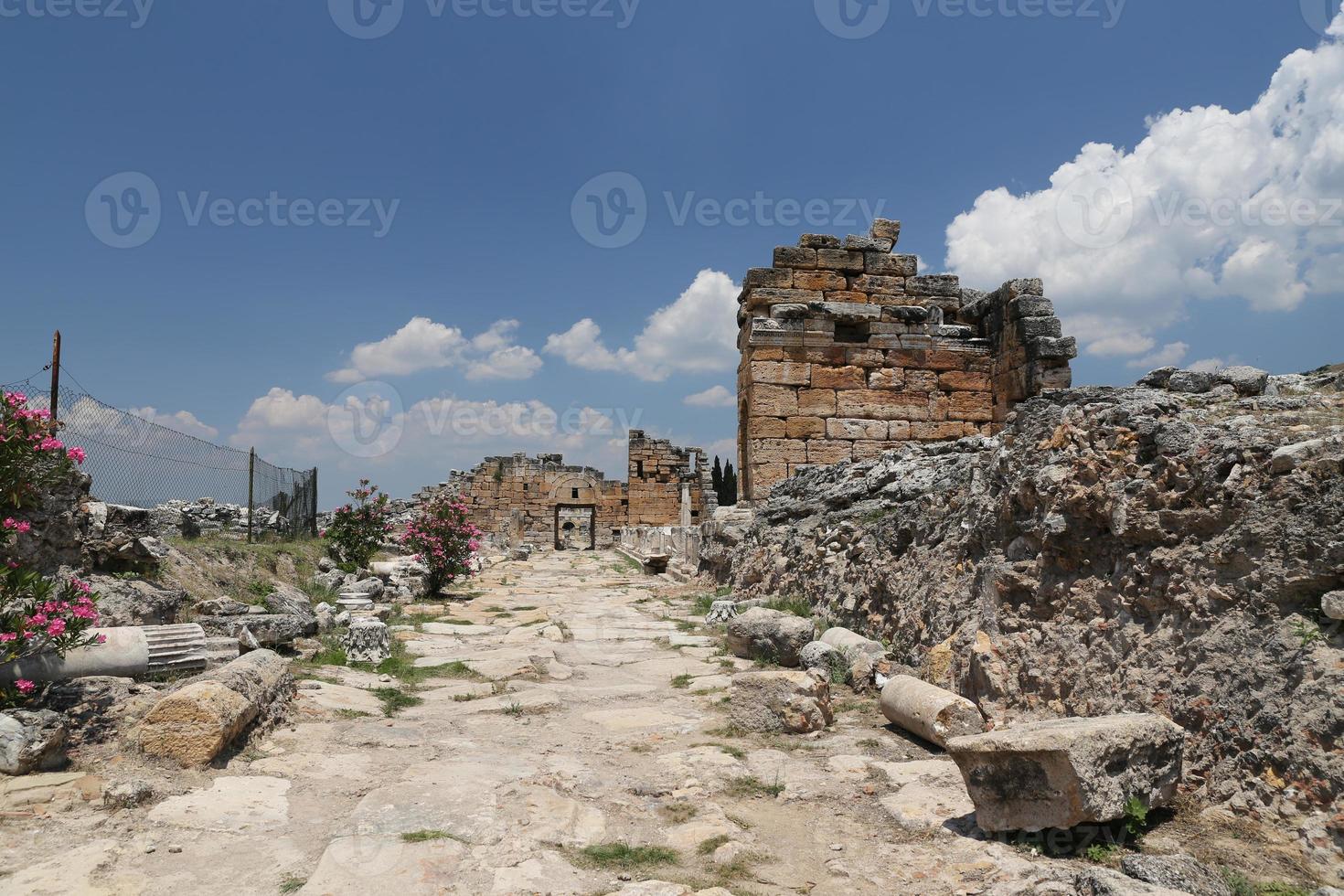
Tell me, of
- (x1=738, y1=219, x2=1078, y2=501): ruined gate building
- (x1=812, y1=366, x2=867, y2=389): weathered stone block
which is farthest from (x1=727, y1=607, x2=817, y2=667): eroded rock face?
(x1=812, y1=366, x2=867, y2=389): weathered stone block

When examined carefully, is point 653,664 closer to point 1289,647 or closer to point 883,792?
point 883,792

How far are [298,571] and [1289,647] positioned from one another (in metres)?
11.7

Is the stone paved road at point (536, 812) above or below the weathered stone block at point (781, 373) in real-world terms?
below

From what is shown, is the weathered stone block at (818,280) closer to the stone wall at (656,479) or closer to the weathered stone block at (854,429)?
the weathered stone block at (854,429)

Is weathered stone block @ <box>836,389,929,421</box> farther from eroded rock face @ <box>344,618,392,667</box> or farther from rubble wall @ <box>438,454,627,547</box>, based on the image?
rubble wall @ <box>438,454,627,547</box>

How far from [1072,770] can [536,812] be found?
2.15 m

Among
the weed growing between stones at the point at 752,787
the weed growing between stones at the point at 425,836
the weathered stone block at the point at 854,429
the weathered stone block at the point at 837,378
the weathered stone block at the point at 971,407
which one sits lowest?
the weed growing between stones at the point at 752,787

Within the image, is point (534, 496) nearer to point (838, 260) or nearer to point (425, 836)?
point (838, 260)

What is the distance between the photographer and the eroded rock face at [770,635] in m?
6.20

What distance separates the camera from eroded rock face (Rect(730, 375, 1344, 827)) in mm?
2766

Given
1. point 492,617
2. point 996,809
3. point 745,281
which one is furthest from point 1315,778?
point 745,281

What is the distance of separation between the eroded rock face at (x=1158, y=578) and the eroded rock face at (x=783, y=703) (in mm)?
737

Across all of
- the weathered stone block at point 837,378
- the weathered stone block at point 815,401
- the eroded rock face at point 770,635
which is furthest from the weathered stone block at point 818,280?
the eroded rock face at point 770,635

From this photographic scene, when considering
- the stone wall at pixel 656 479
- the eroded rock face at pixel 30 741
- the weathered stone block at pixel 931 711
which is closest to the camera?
the eroded rock face at pixel 30 741
